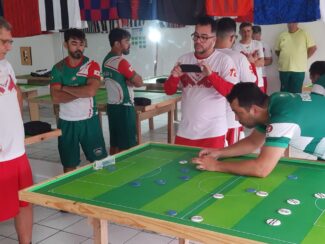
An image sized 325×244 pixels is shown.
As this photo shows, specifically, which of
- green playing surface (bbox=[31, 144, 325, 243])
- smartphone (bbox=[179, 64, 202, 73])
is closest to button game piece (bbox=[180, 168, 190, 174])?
green playing surface (bbox=[31, 144, 325, 243])

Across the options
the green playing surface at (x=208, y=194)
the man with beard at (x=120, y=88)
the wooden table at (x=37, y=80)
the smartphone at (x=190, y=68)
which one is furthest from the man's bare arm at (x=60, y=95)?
the wooden table at (x=37, y=80)

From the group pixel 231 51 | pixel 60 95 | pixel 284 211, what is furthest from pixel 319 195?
pixel 60 95


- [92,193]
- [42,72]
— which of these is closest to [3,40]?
[92,193]

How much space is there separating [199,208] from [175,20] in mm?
2098

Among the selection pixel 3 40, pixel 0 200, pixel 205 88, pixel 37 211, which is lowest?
pixel 37 211

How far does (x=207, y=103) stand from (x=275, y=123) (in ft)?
3.10

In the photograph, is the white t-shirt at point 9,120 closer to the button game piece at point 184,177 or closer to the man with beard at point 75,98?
the man with beard at point 75,98

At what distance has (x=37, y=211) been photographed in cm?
354

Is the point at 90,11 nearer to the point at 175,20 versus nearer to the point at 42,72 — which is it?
the point at 175,20

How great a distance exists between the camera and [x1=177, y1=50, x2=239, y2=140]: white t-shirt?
2785mm

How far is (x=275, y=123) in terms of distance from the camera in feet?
6.14

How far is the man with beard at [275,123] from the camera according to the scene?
187 centimetres

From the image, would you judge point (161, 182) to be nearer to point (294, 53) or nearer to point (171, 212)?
point (171, 212)

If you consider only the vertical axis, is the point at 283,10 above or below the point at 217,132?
above
